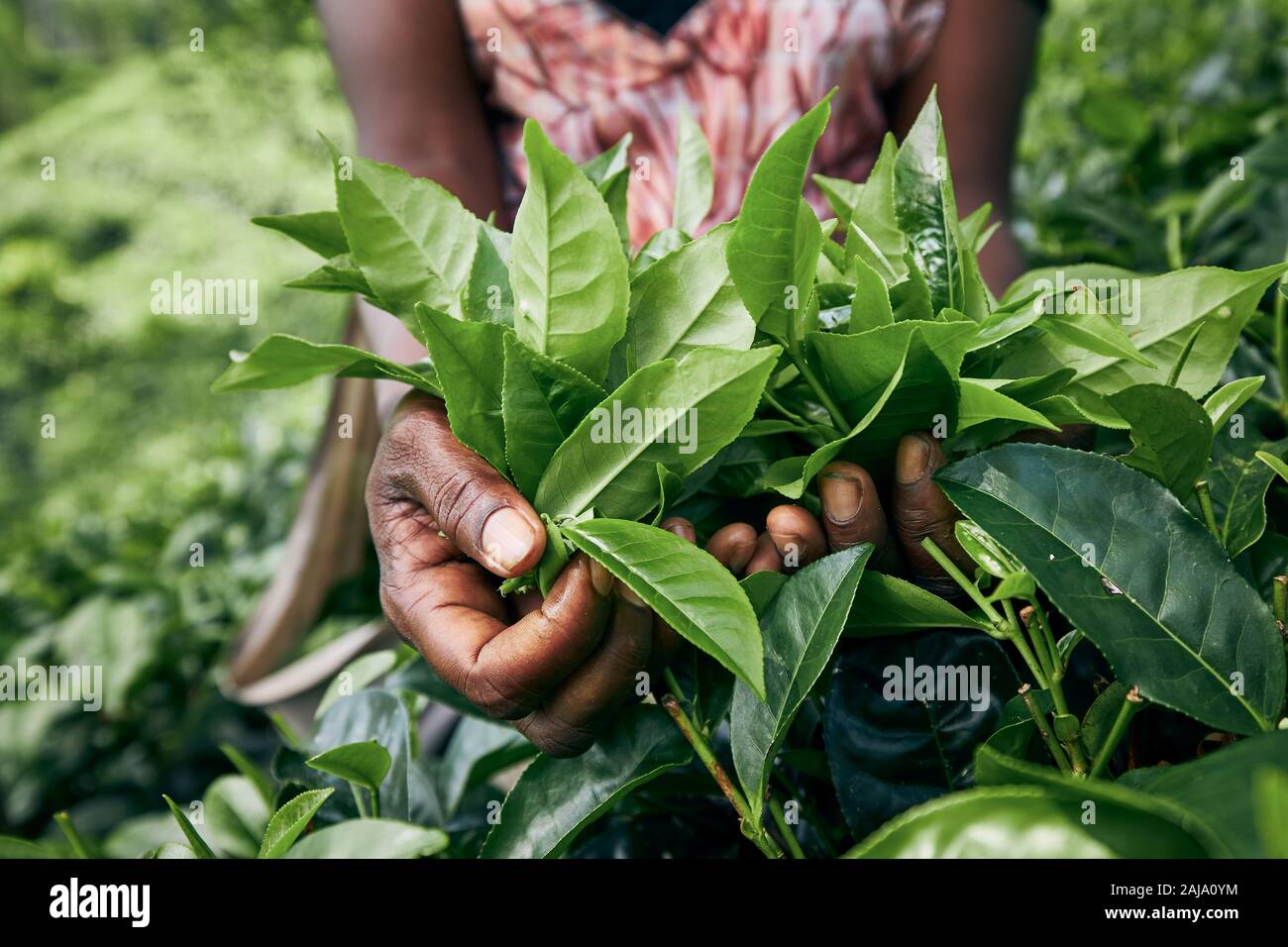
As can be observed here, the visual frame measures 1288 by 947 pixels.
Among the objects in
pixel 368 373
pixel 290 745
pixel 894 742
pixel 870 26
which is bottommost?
pixel 290 745

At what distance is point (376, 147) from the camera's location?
1.20m

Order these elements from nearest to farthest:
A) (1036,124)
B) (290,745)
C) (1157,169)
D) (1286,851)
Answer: (1286,851)
(290,745)
(1157,169)
(1036,124)

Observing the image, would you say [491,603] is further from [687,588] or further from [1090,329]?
[1090,329]

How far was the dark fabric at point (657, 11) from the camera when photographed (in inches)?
48.1

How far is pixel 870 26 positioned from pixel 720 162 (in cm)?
23

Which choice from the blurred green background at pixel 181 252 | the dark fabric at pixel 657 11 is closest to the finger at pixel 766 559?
the blurred green background at pixel 181 252

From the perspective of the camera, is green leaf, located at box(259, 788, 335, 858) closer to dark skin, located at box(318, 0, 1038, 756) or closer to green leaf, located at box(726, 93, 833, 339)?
dark skin, located at box(318, 0, 1038, 756)

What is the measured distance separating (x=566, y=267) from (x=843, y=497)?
0.52ft

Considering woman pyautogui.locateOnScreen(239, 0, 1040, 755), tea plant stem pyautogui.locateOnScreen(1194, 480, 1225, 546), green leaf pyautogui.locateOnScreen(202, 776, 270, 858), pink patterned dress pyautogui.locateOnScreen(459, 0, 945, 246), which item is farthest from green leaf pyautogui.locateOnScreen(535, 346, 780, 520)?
pink patterned dress pyautogui.locateOnScreen(459, 0, 945, 246)

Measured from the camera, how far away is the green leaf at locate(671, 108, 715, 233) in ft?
1.87

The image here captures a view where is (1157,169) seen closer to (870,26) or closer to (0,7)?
(870,26)

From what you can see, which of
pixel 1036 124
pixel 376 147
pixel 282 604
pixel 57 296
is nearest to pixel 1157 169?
pixel 376 147

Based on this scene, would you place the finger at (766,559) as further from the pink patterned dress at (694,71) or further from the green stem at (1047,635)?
the pink patterned dress at (694,71)

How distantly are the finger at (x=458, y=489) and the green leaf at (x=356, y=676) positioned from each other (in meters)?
0.18
